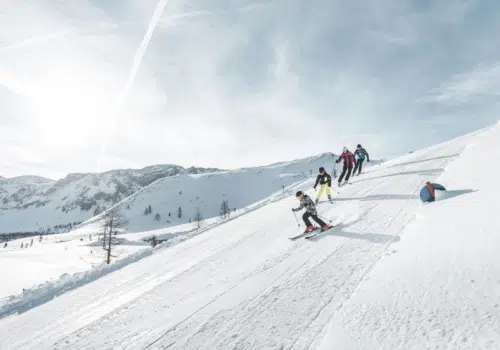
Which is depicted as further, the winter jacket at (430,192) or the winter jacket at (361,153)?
the winter jacket at (361,153)

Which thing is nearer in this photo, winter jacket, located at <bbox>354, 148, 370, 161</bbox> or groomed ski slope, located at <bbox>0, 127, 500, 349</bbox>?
groomed ski slope, located at <bbox>0, 127, 500, 349</bbox>

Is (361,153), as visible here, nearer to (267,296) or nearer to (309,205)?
(309,205)

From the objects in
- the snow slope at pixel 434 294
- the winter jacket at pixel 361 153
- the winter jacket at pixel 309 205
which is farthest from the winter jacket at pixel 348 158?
the snow slope at pixel 434 294

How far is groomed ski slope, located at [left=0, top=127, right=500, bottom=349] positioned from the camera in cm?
504

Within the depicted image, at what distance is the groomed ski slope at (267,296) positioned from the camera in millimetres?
5035

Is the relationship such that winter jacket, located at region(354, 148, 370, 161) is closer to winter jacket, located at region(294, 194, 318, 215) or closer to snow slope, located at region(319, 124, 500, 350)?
winter jacket, located at region(294, 194, 318, 215)

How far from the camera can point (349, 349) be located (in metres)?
4.25

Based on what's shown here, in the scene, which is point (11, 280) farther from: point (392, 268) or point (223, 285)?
point (392, 268)

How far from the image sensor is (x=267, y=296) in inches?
264

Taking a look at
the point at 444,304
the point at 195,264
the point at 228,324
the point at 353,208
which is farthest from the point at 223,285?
the point at 353,208

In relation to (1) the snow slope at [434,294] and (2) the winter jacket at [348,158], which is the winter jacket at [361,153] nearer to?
(2) the winter jacket at [348,158]

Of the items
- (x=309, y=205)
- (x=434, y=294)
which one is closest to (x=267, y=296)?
(x=434, y=294)

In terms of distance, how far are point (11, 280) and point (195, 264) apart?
148 feet

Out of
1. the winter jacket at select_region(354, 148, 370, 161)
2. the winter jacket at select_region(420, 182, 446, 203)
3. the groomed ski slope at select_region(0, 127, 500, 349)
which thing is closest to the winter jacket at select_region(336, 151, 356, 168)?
the winter jacket at select_region(354, 148, 370, 161)
